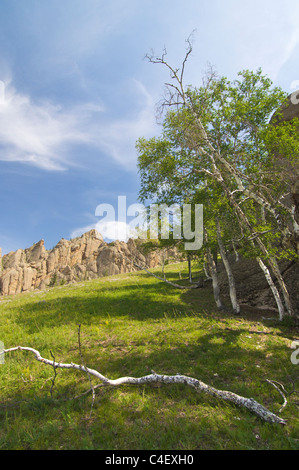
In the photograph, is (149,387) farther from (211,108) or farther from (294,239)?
(211,108)

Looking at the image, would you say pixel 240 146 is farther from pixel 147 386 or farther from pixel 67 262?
pixel 67 262

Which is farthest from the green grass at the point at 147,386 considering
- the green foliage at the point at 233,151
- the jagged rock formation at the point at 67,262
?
the jagged rock formation at the point at 67,262

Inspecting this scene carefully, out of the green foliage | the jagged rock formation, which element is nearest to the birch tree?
the green foliage

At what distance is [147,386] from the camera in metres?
6.87

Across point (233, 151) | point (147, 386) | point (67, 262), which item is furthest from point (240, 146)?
point (67, 262)

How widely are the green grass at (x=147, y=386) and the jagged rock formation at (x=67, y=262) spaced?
10449 cm

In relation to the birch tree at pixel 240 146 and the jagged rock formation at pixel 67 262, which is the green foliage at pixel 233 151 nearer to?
the birch tree at pixel 240 146

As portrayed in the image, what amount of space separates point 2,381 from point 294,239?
12.1m

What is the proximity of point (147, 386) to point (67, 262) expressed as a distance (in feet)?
473

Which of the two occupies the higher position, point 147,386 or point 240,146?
point 240,146

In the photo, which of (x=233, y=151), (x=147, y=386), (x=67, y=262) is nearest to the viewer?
(x=147, y=386)

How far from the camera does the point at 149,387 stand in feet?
22.4

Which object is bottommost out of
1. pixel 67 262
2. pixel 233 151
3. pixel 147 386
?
pixel 67 262

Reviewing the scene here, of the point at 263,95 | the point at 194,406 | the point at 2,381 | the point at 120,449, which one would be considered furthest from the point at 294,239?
the point at 2,381
